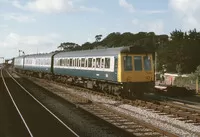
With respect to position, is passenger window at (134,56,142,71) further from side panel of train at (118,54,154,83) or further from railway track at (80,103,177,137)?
railway track at (80,103,177,137)

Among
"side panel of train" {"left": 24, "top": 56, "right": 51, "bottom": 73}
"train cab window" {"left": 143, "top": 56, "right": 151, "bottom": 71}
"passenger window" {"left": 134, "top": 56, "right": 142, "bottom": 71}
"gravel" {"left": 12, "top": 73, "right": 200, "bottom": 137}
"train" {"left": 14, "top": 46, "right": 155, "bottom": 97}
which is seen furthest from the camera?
"side panel of train" {"left": 24, "top": 56, "right": 51, "bottom": 73}

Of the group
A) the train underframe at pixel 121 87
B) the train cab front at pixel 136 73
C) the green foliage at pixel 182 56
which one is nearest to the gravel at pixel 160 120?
the train underframe at pixel 121 87

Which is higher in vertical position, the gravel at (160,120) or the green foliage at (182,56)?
the green foliage at (182,56)

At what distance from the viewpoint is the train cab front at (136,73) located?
20.7 m

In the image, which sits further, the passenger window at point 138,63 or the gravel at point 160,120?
the passenger window at point 138,63

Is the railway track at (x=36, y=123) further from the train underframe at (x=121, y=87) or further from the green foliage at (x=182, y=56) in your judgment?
the green foliage at (x=182, y=56)

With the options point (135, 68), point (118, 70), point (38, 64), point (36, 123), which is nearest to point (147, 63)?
point (135, 68)

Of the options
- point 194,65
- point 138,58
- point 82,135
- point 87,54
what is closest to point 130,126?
point 82,135

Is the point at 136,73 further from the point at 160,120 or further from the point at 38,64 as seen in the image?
the point at 38,64

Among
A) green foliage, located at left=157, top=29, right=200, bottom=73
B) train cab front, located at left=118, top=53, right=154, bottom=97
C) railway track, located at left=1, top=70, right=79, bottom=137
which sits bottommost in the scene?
railway track, located at left=1, top=70, right=79, bottom=137

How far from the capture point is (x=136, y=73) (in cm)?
2120

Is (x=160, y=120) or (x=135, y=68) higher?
(x=135, y=68)

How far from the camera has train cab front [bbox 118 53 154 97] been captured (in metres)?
20.7

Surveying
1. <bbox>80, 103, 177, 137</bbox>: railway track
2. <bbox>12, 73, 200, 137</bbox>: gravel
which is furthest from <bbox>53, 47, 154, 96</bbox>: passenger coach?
<bbox>80, 103, 177, 137</bbox>: railway track
